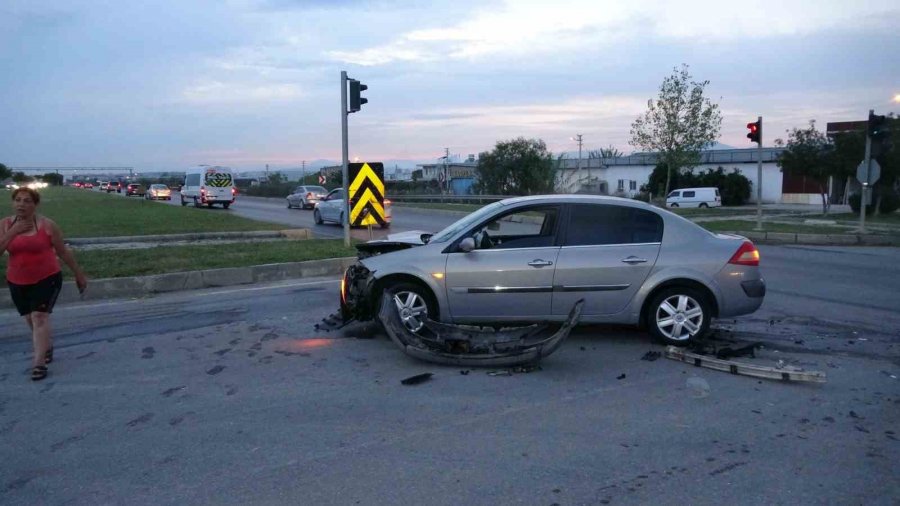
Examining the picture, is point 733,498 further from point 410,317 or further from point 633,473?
point 410,317

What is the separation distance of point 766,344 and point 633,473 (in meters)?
3.81

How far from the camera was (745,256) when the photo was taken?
24.3 ft

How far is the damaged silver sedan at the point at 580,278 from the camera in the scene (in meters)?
7.34

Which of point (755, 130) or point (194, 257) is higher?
point (755, 130)

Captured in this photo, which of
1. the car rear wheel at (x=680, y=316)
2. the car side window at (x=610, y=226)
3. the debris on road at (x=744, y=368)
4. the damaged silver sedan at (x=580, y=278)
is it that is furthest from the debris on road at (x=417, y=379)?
the car rear wheel at (x=680, y=316)

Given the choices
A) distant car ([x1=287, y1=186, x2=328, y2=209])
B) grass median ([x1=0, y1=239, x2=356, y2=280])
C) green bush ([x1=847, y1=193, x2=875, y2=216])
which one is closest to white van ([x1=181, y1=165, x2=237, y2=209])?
distant car ([x1=287, y1=186, x2=328, y2=209])

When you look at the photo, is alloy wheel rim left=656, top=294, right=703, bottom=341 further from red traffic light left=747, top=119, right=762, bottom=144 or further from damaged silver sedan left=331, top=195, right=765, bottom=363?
red traffic light left=747, top=119, right=762, bottom=144

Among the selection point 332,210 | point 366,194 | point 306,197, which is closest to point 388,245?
point 366,194

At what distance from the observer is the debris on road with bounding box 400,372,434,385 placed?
20.6 feet

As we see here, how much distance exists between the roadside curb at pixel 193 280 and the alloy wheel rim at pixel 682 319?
7480mm

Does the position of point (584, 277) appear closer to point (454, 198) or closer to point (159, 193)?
point (454, 198)

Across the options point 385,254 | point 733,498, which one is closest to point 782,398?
point 733,498

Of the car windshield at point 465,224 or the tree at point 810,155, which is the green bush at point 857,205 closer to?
the tree at point 810,155

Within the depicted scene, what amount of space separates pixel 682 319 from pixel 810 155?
88.1 ft
